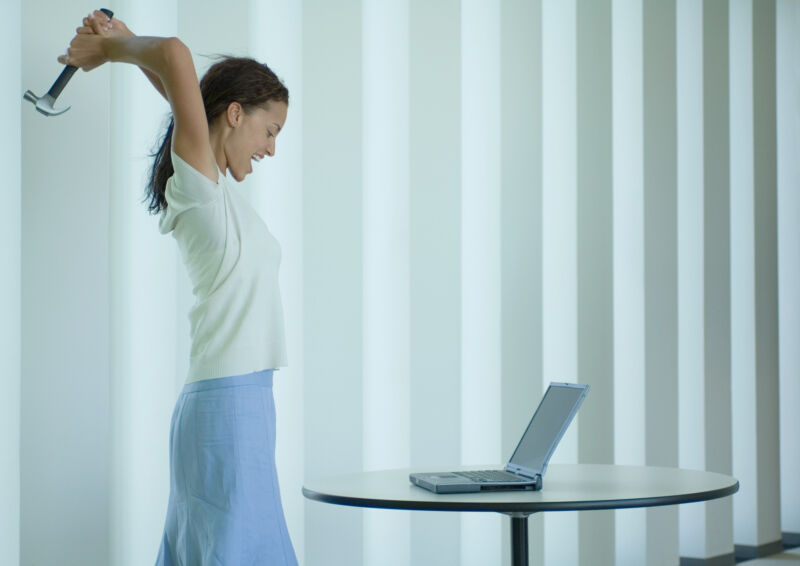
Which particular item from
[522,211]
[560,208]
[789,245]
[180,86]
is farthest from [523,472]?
[789,245]

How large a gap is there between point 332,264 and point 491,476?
43.5 inches

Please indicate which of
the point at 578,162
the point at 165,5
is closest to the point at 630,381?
the point at 578,162

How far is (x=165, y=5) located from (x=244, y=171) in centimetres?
83

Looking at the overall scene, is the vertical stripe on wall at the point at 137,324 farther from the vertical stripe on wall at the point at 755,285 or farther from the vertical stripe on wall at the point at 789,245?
the vertical stripe on wall at the point at 789,245

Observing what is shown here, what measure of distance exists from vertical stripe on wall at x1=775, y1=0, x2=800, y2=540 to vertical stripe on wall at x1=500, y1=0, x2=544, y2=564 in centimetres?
171

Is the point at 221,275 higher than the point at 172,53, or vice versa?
the point at 172,53

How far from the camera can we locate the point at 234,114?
1568 millimetres

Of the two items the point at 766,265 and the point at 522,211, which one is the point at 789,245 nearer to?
the point at 766,265

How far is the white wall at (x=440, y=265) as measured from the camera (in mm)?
2029

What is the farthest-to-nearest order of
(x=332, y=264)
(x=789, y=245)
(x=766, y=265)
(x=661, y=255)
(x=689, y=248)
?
(x=789, y=245) → (x=766, y=265) → (x=689, y=248) → (x=661, y=255) → (x=332, y=264)

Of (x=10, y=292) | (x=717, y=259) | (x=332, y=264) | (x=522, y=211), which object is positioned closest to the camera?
(x=10, y=292)

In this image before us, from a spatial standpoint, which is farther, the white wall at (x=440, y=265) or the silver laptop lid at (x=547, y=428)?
the white wall at (x=440, y=265)

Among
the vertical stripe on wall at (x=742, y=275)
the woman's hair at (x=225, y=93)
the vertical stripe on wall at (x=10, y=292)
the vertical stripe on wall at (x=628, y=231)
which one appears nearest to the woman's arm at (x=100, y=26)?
the woman's hair at (x=225, y=93)

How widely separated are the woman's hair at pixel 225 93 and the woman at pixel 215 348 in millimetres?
65
